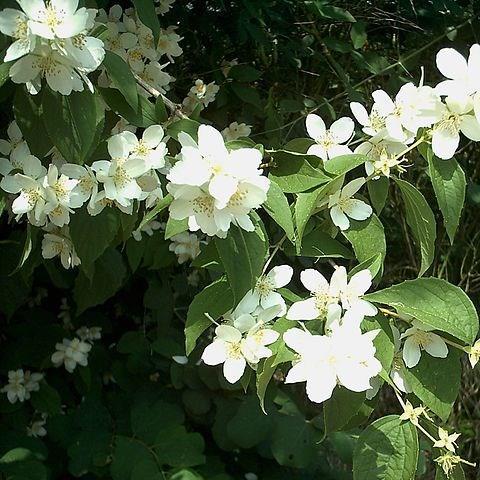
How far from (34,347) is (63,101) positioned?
123 centimetres

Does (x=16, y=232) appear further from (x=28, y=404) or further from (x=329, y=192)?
(x=329, y=192)

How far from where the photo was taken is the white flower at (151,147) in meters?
1.04

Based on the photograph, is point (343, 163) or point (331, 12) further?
point (331, 12)

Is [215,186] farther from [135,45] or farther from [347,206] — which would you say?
[135,45]

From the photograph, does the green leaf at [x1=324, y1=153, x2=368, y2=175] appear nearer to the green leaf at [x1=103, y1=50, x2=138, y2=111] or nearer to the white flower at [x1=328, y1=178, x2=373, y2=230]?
the white flower at [x1=328, y1=178, x2=373, y2=230]

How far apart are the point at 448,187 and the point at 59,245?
25.1 inches

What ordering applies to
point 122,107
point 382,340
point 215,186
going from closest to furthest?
point 215,186 → point 382,340 → point 122,107

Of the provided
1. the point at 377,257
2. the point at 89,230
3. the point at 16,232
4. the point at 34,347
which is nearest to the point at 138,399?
the point at 34,347

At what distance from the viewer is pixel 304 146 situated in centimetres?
117

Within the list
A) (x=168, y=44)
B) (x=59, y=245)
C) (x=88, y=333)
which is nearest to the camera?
(x=59, y=245)

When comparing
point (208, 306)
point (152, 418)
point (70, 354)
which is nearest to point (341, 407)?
point (208, 306)

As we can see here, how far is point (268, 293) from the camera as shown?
1.02 m

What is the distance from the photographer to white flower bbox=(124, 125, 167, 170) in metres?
1.04

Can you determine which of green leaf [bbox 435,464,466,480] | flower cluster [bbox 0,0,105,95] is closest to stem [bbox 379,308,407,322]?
green leaf [bbox 435,464,466,480]
